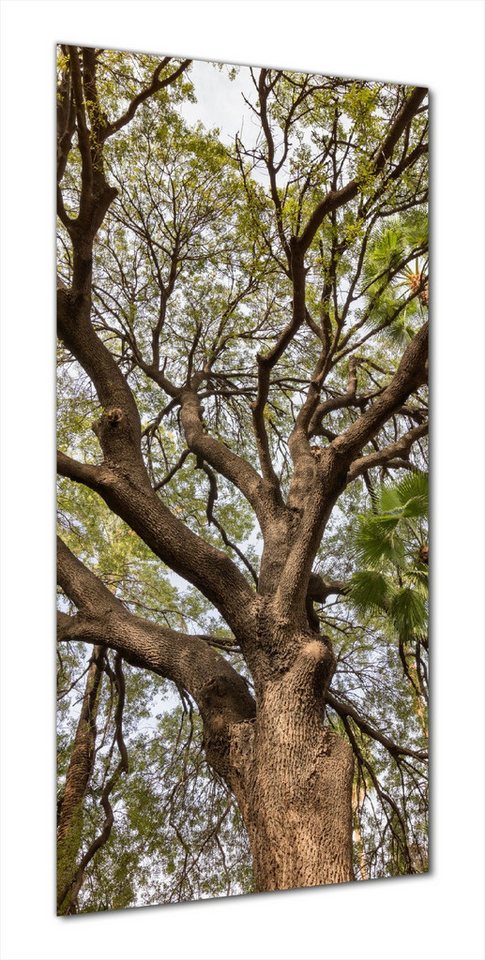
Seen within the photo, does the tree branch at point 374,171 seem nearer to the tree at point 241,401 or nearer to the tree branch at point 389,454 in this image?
the tree at point 241,401

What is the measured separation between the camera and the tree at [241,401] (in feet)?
9.05

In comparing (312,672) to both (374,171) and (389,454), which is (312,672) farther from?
(374,171)

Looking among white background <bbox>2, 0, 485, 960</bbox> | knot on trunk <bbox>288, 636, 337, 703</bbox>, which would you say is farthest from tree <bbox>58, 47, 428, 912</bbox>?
white background <bbox>2, 0, 485, 960</bbox>

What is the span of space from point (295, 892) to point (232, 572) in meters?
1.00

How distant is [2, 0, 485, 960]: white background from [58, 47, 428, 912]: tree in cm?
11

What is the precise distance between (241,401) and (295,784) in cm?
146

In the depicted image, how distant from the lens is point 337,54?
3.03 meters

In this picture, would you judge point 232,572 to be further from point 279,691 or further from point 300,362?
point 300,362

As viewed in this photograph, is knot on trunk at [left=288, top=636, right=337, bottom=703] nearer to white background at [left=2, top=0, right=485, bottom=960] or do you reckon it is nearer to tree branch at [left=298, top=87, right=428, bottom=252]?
white background at [left=2, top=0, right=485, bottom=960]
